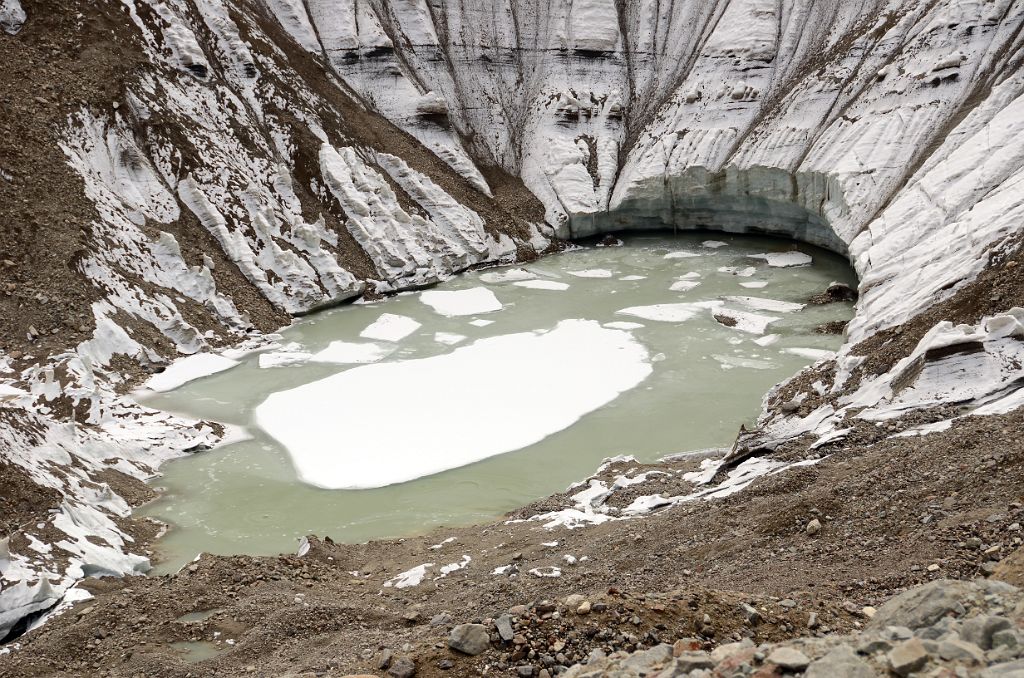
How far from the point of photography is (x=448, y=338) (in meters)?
22.2

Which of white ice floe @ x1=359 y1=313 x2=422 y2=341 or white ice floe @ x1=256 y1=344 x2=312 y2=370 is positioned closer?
white ice floe @ x1=256 y1=344 x2=312 y2=370

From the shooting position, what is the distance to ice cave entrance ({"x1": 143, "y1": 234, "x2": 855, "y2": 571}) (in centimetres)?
A: 1397

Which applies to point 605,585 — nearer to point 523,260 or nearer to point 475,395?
point 475,395

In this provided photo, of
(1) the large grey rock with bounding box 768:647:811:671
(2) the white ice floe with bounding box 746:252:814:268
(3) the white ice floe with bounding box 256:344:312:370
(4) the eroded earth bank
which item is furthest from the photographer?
(2) the white ice floe with bounding box 746:252:814:268

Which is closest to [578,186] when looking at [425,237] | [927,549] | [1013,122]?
[425,237]

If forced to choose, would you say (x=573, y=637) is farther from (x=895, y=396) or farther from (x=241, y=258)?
(x=241, y=258)

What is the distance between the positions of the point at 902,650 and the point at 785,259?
2614 centimetres

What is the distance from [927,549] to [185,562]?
955 centimetres

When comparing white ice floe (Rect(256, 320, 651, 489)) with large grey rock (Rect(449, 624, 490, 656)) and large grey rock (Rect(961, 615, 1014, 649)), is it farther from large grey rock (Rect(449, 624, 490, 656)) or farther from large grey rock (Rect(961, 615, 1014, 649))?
large grey rock (Rect(961, 615, 1014, 649))

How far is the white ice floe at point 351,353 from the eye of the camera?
68.0 feet

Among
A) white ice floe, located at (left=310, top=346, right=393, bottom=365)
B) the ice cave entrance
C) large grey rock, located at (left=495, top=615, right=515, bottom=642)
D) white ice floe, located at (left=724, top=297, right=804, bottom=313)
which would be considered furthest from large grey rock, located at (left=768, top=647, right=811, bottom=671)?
white ice floe, located at (left=724, top=297, right=804, bottom=313)

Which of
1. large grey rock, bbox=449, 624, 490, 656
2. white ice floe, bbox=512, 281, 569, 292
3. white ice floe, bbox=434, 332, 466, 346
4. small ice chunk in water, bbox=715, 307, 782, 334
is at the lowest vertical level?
small ice chunk in water, bbox=715, 307, 782, 334

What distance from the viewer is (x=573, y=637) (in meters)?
5.67

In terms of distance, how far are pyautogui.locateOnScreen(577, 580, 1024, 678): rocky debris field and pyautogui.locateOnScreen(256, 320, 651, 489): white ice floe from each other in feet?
33.8
